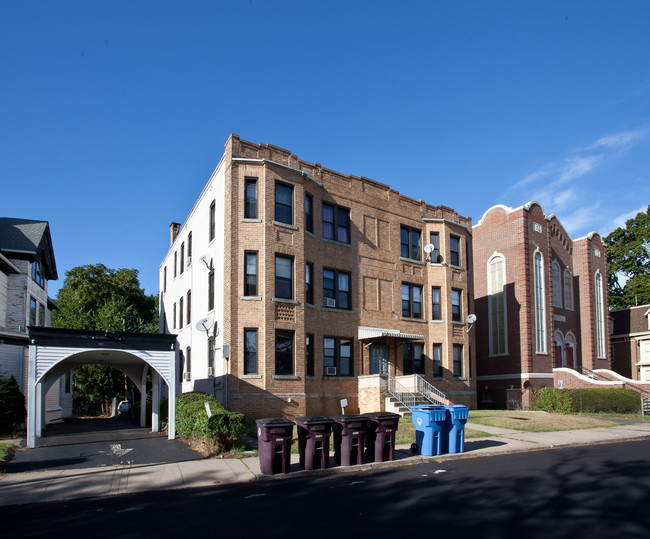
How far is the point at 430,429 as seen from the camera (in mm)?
13273

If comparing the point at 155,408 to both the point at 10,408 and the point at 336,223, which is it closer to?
the point at 10,408

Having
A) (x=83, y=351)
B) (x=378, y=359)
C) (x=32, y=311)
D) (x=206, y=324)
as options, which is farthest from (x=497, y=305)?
(x=32, y=311)

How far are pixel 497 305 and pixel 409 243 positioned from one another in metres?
10.6

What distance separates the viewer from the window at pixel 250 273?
67.5ft

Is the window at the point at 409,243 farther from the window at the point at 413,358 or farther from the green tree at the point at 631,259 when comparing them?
the green tree at the point at 631,259

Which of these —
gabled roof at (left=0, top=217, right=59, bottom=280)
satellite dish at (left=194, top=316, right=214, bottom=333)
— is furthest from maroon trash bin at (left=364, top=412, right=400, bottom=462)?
gabled roof at (left=0, top=217, right=59, bottom=280)

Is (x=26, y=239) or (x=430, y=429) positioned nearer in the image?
(x=430, y=429)

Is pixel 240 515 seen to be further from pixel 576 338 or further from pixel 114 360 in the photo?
pixel 576 338

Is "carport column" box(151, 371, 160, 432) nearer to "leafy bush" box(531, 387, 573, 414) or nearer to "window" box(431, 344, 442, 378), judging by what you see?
"window" box(431, 344, 442, 378)

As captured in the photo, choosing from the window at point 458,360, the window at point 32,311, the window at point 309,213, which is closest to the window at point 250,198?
the window at point 309,213

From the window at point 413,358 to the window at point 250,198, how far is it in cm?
952

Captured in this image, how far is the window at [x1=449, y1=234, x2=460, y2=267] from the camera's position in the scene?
28328 millimetres

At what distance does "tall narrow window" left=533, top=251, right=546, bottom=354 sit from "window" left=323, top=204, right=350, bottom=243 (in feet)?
49.3

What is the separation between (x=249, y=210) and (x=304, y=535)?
1550 centimetres
